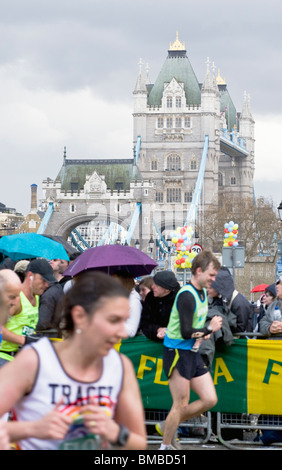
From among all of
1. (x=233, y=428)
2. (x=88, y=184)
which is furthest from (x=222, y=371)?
(x=88, y=184)

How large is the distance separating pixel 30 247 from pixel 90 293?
7.07m

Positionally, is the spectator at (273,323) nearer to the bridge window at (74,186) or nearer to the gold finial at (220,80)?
the bridge window at (74,186)

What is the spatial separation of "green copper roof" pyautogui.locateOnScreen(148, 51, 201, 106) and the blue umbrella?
106 m

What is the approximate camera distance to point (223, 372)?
791cm

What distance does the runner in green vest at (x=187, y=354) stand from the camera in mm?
6293

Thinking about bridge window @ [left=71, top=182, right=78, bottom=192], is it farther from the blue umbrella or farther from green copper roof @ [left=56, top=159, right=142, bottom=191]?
the blue umbrella

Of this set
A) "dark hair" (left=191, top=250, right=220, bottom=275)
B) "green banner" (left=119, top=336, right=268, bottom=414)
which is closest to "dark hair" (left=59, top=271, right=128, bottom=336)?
"dark hair" (left=191, top=250, right=220, bottom=275)

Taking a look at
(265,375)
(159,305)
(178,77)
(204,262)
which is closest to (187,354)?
(204,262)

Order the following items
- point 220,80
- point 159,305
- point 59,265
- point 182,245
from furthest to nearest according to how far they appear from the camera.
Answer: point 220,80
point 182,245
point 59,265
point 159,305

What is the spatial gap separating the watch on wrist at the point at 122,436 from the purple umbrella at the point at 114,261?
14.8 feet

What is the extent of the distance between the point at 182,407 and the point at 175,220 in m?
99.2

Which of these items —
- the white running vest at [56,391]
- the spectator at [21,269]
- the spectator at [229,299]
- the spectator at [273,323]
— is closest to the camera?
the white running vest at [56,391]

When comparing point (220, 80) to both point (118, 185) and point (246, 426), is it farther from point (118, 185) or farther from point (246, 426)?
point (246, 426)

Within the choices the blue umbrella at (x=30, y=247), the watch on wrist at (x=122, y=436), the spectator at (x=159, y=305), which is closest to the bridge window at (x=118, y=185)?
the blue umbrella at (x=30, y=247)
